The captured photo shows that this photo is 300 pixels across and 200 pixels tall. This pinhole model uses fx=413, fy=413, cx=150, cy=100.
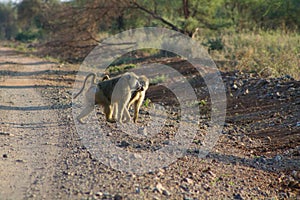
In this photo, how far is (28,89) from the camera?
12156mm

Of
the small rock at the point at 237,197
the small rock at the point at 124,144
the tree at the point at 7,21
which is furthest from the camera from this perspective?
the tree at the point at 7,21

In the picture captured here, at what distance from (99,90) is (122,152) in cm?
222

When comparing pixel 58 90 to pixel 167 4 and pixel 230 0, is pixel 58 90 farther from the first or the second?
pixel 230 0

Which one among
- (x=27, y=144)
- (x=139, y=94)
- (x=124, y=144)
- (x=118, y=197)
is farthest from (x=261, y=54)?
(x=118, y=197)

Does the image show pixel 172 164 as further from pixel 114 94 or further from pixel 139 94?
pixel 139 94

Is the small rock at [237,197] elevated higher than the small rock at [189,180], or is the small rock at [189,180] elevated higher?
the small rock at [189,180]

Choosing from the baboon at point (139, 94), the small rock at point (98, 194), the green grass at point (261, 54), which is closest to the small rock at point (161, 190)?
the small rock at point (98, 194)

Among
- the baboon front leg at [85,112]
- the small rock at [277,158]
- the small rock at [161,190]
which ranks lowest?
the small rock at [277,158]

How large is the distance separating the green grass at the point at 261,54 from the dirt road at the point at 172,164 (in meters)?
1.31

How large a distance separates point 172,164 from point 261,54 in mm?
8932

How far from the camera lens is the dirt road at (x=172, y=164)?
486 centimetres

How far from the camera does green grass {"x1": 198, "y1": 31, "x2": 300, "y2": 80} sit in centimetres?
1202

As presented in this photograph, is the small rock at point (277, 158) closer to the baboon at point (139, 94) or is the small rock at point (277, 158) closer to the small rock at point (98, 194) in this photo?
the baboon at point (139, 94)

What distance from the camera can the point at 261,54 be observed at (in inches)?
539
